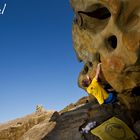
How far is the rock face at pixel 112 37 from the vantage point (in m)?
11.3

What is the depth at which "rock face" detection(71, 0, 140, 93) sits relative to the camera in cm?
1129

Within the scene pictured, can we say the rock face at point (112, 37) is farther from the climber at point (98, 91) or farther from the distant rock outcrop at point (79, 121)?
the distant rock outcrop at point (79, 121)

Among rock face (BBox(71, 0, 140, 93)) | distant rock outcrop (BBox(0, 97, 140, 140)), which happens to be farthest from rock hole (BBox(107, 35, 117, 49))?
distant rock outcrop (BBox(0, 97, 140, 140))

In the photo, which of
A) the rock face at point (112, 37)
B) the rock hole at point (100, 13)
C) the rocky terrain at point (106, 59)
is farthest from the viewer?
the rock hole at point (100, 13)

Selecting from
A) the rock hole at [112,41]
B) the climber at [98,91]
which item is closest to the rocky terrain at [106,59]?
the rock hole at [112,41]

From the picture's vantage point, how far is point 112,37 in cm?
1231

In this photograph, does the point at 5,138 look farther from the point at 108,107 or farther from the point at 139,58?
the point at 139,58

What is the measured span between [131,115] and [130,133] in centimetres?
141

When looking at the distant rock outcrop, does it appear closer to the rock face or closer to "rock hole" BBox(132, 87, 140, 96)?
"rock hole" BBox(132, 87, 140, 96)

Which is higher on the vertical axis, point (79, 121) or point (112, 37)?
point (112, 37)

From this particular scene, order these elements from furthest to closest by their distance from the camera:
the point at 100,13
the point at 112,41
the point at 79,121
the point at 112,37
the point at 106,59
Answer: the point at 79,121 < the point at 100,13 < the point at 106,59 < the point at 112,41 < the point at 112,37

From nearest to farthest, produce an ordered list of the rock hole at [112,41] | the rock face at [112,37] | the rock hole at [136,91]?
the rock face at [112,37] → the rock hole at [112,41] → the rock hole at [136,91]

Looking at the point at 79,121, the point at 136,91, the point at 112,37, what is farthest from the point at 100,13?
the point at 79,121

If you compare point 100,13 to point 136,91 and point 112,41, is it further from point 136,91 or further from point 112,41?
point 136,91
